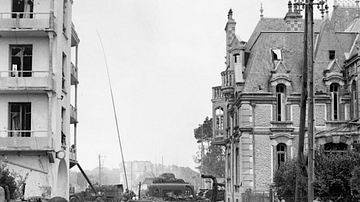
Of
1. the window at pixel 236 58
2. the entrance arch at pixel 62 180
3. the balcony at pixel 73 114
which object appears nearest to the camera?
the entrance arch at pixel 62 180

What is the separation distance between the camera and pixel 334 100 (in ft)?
160

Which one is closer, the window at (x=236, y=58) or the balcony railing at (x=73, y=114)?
the balcony railing at (x=73, y=114)

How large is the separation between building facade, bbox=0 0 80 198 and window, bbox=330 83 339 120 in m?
18.3

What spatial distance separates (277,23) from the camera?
57.9m

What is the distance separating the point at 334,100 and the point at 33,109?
20.4 meters

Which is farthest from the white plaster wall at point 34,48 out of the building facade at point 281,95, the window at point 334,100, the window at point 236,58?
the window at point 334,100

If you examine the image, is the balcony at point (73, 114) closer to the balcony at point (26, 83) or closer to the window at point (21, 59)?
the window at point (21, 59)

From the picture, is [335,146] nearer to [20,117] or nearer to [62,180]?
[62,180]

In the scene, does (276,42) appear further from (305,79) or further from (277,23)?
(305,79)

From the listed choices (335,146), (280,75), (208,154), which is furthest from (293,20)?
(208,154)

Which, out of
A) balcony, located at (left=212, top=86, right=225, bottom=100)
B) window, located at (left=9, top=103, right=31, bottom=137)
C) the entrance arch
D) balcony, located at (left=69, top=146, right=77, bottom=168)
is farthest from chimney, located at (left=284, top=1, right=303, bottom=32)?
window, located at (left=9, top=103, right=31, bottom=137)

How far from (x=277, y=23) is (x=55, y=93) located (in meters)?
24.4

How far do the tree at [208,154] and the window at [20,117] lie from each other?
54.2m

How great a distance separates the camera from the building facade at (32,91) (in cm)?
3803
